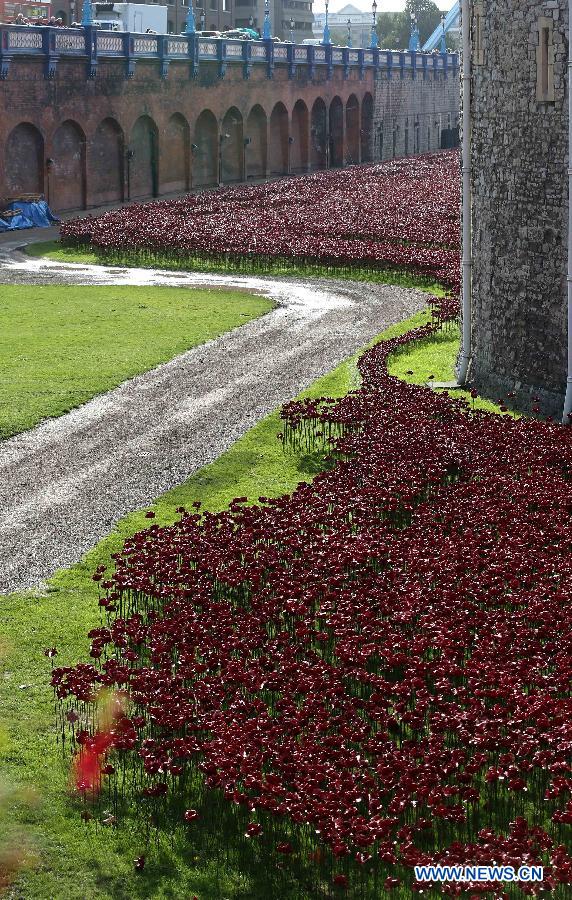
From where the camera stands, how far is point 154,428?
68.0 feet

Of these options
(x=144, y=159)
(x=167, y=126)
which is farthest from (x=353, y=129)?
(x=144, y=159)

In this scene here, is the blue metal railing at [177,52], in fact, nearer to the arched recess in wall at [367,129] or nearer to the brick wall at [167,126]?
the brick wall at [167,126]

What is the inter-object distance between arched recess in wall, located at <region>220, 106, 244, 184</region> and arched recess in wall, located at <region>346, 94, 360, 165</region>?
15.3m

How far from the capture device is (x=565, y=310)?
2008 cm

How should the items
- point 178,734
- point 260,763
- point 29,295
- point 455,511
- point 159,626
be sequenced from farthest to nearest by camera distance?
point 29,295 → point 455,511 → point 159,626 → point 178,734 → point 260,763

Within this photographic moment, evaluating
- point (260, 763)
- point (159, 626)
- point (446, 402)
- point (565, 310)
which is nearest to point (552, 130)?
point (565, 310)

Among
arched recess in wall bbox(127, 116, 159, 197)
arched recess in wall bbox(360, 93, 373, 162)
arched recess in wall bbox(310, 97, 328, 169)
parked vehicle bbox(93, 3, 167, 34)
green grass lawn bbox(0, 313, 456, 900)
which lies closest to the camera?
green grass lawn bbox(0, 313, 456, 900)

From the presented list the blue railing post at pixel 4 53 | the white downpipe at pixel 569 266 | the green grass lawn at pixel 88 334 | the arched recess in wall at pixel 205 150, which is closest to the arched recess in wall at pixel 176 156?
the arched recess in wall at pixel 205 150

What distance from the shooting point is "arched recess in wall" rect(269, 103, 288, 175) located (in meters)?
74.9

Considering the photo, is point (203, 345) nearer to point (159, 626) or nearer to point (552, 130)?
point (552, 130)

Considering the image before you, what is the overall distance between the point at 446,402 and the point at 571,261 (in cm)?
274

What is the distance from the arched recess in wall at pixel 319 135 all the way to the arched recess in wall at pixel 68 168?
25.9m

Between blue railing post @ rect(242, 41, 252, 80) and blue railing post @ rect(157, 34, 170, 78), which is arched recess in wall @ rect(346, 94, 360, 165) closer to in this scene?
blue railing post @ rect(242, 41, 252, 80)

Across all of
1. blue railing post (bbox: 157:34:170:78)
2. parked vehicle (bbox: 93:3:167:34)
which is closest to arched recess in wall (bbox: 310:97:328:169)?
parked vehicle (bbox: 93:3:167:34)
